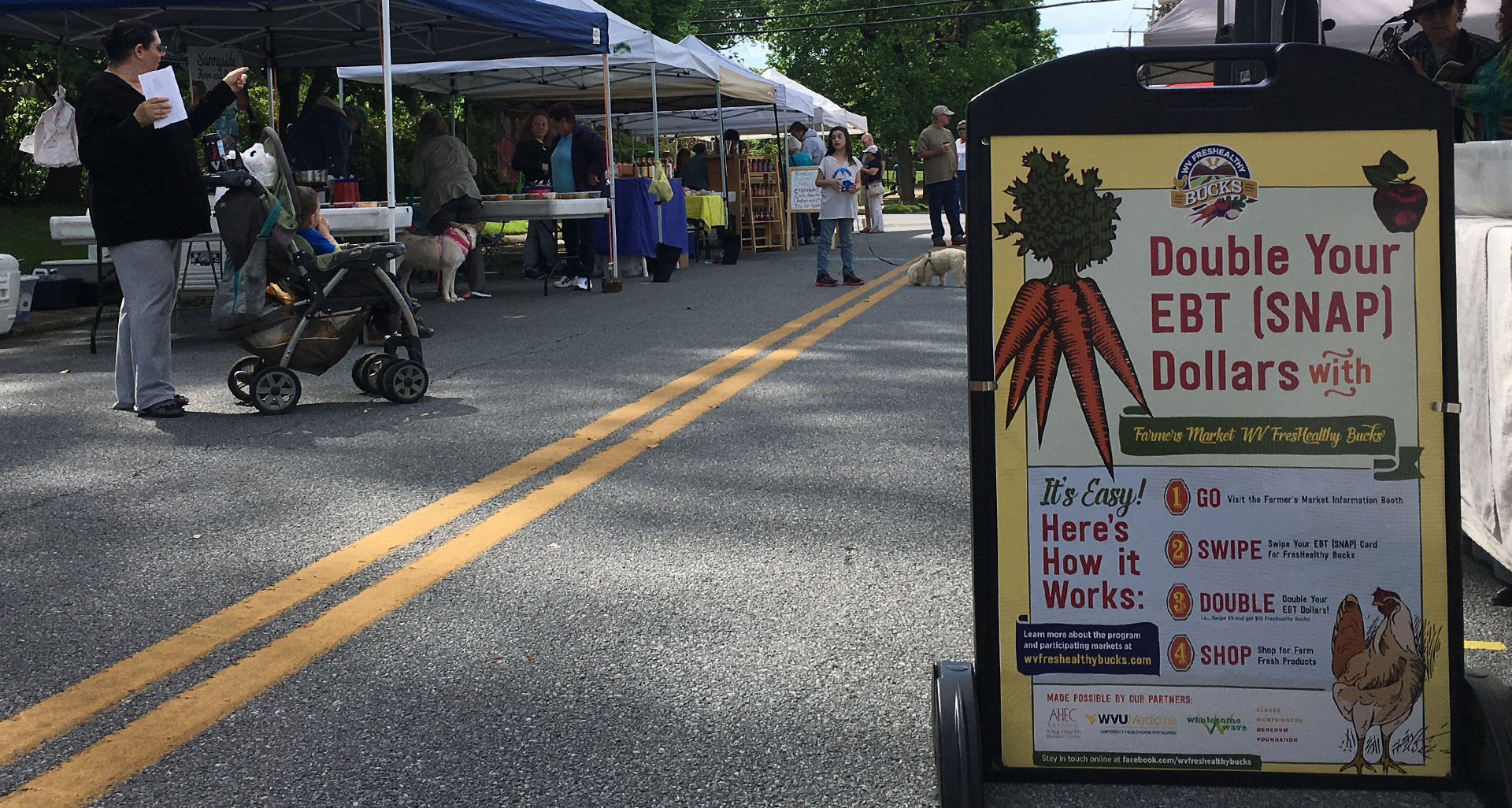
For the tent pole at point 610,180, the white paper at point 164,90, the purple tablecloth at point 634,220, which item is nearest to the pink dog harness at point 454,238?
the tent pole at point 610,180

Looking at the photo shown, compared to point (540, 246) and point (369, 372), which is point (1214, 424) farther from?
point (540, 246)

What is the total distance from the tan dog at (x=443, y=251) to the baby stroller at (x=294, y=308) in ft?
19.1

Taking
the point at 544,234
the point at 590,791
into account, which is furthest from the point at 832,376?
the point at 544,234

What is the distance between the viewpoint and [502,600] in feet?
13.6

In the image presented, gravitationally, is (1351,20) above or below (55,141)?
above

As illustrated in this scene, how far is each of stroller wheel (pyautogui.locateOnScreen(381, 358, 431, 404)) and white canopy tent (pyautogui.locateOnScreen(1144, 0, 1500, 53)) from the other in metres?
6.48

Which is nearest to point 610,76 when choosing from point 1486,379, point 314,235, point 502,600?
point 314,235

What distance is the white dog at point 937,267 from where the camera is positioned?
15.0 metres

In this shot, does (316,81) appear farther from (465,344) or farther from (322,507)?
(322,507)

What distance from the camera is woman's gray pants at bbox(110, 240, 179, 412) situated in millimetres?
7570

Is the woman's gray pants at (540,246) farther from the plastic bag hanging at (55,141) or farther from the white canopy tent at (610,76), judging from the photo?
the plastic bag hanging at (55,141)

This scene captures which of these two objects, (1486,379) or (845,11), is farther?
(845,11)

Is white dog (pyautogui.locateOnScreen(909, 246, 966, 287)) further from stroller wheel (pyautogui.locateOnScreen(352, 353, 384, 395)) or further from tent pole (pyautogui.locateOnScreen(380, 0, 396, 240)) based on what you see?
stroller wheel (pyautogui.locateOnScreen(352, 353, 384, 395))

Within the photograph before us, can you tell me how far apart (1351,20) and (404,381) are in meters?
8.69
